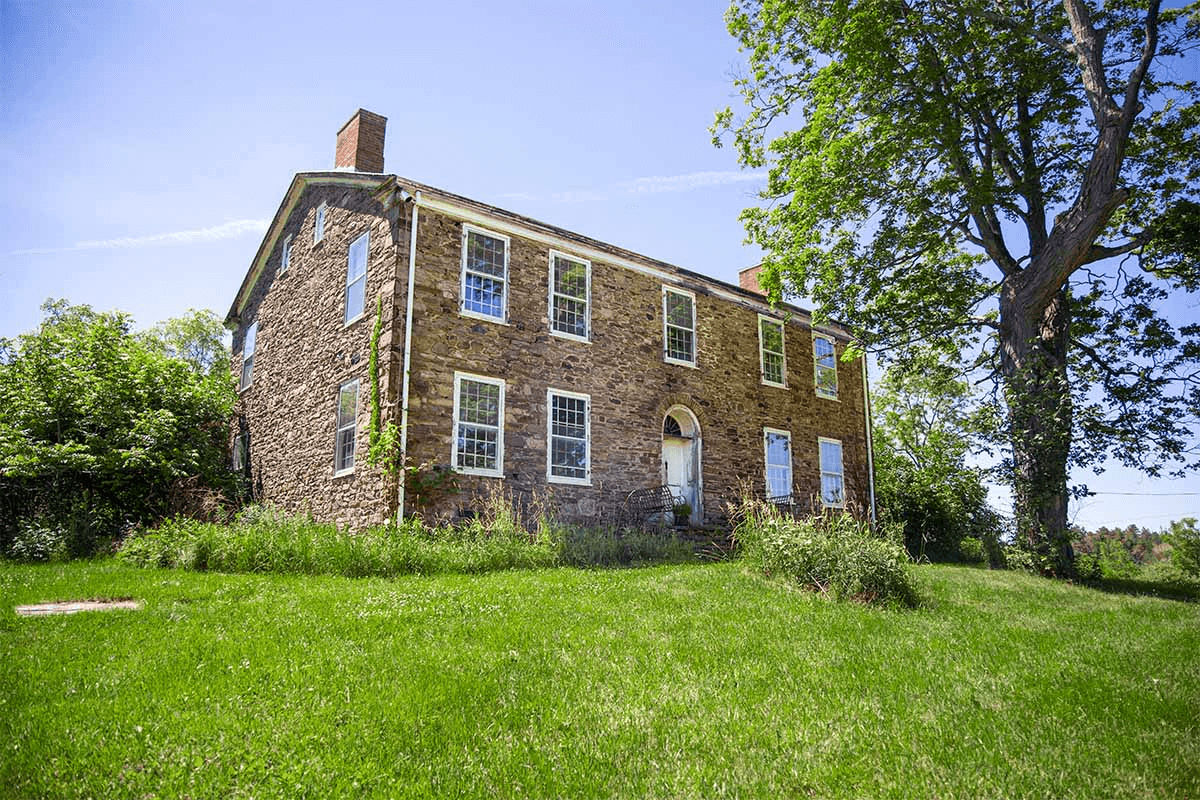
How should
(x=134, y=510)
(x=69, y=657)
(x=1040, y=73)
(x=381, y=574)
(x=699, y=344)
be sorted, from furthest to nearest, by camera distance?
(x=699, y=344), (x=134, y=510), (x=1040, y=73), (x=381, y=574), (x=69, y=657)

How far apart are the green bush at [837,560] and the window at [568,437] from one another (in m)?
4.62

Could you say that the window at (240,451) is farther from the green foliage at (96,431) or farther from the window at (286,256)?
the window at (286,256)

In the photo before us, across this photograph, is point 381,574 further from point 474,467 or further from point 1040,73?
point 1040,73

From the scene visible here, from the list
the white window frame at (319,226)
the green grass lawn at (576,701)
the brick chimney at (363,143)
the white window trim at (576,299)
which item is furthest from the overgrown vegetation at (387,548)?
the brick chimney at (363,143)

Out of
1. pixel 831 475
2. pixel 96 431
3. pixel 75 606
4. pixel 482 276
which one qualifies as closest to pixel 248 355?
pixel 96 431

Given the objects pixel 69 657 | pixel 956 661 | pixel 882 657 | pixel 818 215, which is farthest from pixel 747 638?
pixel 818 215

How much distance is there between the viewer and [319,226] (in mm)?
15594

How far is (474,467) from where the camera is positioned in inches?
482

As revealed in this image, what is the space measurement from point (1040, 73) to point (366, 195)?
1302 centimetres

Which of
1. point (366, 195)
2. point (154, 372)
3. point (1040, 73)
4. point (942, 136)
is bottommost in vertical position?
point (154, 372)

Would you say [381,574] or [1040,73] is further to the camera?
[1040,73]

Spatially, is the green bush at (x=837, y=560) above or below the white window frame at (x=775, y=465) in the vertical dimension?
below

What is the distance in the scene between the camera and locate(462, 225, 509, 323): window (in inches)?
509

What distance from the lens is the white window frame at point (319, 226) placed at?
15.4 m
